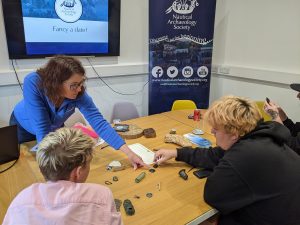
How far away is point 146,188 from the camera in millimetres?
1418

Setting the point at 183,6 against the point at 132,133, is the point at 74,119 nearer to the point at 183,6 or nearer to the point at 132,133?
the point at 132,133

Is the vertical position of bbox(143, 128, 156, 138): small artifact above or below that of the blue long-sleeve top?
below

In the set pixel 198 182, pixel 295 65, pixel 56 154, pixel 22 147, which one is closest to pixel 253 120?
pixel 198 182

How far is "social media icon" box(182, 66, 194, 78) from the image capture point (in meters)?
3.56

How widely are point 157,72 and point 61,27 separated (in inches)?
51.3

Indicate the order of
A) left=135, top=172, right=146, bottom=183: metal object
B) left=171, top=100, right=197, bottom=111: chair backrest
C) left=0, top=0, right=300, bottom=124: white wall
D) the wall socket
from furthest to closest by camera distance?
the wall socket → left=171, top=100, right=197, bottom=111: chair backrest → left=0, top=0, right=300, bottom=124: white wall → left=135, top=172, right=146, bottom=183: metal object

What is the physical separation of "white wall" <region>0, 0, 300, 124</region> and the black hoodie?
218cm

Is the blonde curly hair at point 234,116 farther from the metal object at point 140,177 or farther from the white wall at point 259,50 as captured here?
the white wall at point 259,50

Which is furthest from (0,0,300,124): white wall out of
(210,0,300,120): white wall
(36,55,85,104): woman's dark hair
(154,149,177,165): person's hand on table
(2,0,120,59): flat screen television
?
(154,149,177,165): person's hand on table

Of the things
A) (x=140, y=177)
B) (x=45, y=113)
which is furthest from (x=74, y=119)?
(x=140, y=177)

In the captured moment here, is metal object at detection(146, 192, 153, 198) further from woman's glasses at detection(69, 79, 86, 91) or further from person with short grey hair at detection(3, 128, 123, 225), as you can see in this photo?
woman's glasses at detection(69, 79, 86, 91)

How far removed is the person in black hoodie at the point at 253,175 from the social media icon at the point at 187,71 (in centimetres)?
230

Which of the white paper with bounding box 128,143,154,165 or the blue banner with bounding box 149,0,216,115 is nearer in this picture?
the white paper with bounding box 128,143,154,165

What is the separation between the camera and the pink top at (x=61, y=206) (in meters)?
0.77
